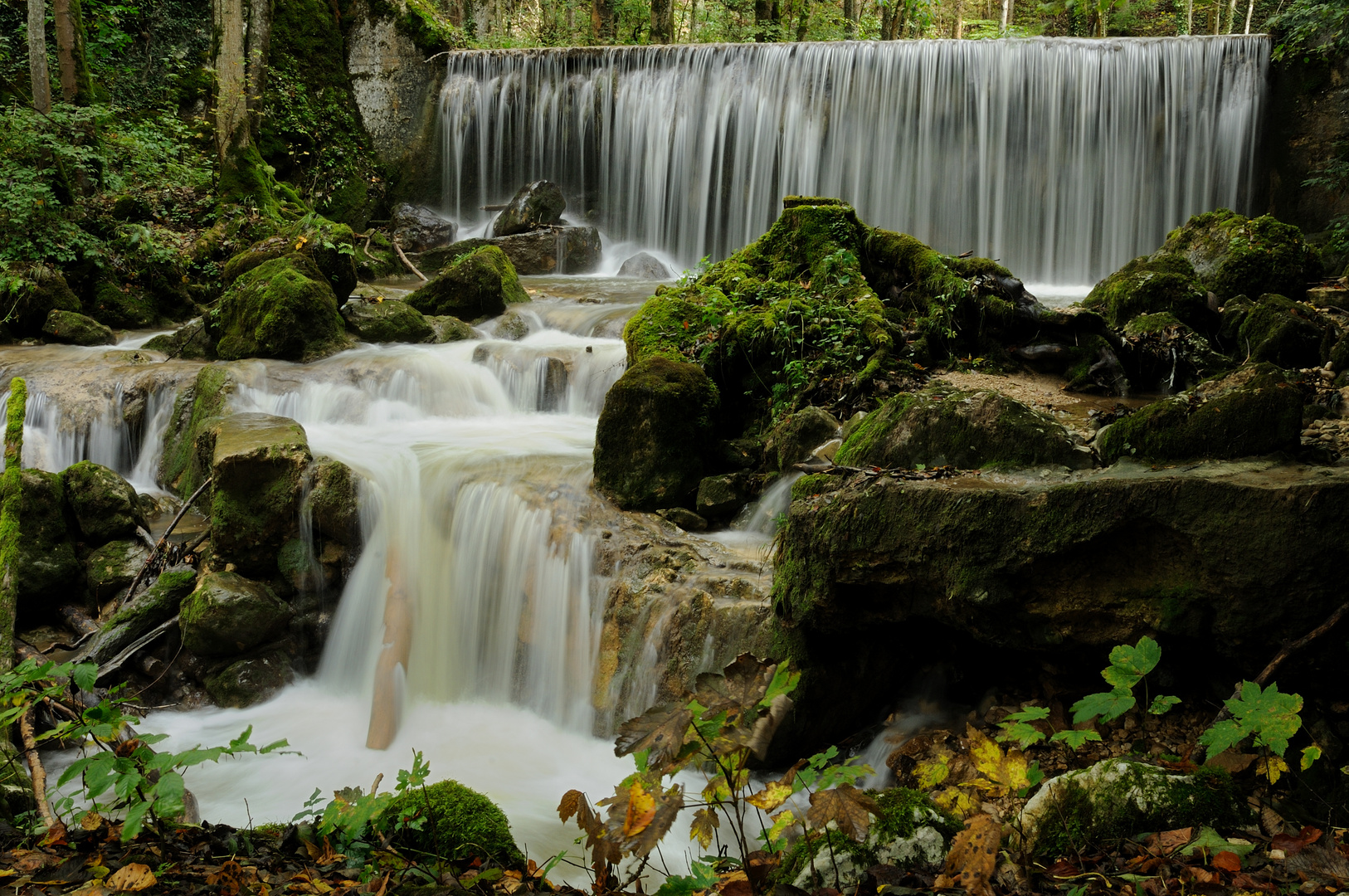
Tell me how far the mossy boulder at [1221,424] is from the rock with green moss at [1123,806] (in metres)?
1.23

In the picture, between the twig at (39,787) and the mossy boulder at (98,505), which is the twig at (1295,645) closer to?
the twig at (39,787)

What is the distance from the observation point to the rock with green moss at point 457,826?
268 cm

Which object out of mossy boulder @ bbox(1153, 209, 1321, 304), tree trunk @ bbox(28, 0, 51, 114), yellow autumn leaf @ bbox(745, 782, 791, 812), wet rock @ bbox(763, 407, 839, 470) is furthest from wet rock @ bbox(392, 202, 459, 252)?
yellow autumn leaf @ bbox(745, 782, 791, 812)

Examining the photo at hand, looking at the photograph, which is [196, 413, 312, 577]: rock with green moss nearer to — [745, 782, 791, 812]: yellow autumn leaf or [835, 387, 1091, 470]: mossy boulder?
[835, 387, 1091, 470]: mossy boulder

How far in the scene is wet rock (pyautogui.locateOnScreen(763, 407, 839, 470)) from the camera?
5137 mm

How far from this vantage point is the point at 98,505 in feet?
19.4

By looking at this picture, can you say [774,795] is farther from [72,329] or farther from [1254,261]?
[72,329]

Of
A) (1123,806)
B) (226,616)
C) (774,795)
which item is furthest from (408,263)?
(1123,806)

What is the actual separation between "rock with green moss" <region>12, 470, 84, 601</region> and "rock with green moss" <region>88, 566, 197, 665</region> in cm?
58

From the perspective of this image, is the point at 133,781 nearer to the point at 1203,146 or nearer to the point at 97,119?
the point at 97,119

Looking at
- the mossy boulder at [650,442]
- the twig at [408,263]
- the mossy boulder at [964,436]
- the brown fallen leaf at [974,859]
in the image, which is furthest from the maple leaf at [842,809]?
the twig at [408,263]

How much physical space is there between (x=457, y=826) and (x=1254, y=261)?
26.4ft

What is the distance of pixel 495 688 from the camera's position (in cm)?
493

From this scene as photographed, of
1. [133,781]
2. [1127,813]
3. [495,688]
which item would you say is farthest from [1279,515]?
[495,688]
